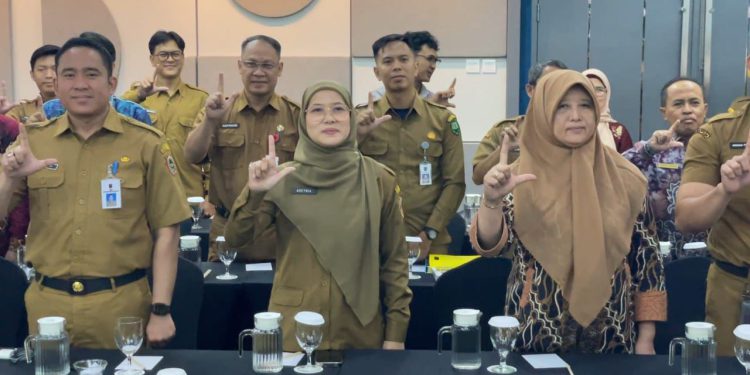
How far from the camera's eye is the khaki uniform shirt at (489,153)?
4496 mm

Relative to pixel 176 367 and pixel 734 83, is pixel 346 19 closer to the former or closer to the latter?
pixel 734 83

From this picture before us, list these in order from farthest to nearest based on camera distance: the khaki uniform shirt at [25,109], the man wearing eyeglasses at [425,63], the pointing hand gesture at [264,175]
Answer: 1. the khaki uniform shirt at [25,109]
2. the man wearing eyeglasses at [425,63]
3. the pointing hand gesture at [264,175]

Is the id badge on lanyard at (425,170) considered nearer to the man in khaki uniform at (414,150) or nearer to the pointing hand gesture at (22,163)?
the man in khaki uniform at (414,150)

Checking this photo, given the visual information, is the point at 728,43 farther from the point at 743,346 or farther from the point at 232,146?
the point at 743,346

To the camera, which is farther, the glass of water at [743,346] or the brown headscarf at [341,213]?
the brown headscarf at [341,213]

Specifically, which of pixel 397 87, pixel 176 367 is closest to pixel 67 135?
pixel 176 367

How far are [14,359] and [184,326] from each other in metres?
0.88

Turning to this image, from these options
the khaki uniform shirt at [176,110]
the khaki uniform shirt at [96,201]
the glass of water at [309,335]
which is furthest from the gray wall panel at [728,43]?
the glass of water at [309,335]

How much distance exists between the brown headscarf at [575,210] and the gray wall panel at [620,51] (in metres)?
5.28

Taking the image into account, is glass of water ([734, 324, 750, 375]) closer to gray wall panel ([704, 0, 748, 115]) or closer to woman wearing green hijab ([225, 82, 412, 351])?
woman wearing green hijab ([225, 82, 412, 351])

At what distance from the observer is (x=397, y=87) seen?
431 cm

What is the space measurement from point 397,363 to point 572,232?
634mm

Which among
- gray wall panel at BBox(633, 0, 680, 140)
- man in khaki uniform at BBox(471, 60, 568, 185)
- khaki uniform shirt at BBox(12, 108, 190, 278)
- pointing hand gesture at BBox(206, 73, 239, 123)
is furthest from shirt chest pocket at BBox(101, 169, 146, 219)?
gray wall panel at BBox(633, 0, 680, 140)

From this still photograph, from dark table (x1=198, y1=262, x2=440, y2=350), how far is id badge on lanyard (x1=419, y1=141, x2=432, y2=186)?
84 cm
